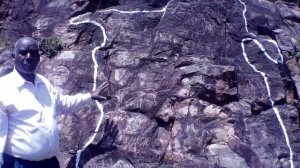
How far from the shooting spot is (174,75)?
6.55 m

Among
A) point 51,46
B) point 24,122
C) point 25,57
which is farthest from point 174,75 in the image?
point 24,122

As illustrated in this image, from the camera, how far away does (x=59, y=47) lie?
7242 mm

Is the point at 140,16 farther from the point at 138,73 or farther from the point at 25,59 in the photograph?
the point at 25,59

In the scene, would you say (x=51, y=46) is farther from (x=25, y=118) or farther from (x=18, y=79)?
(x=25, y=118)

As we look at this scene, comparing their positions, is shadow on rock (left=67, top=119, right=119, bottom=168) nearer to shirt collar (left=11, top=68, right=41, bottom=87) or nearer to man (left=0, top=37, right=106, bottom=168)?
man (left=0, top=37, right=106, bottom=168)

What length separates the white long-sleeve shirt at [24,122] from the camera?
3869 mm

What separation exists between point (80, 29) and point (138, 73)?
65.0 inches

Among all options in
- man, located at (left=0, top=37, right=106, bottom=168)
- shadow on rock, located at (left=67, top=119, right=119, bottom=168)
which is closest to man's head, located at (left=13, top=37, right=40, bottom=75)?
man, located at (left=0, top=37, right=106, bottom=168)

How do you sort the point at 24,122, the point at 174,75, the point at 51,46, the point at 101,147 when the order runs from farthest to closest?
the point at 51,46
the point at 174,75
the point at 101,147
the point at 24,122

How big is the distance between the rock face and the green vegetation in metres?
0.11

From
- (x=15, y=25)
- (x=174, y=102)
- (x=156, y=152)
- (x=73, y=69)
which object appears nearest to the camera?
(x=156, y=152)

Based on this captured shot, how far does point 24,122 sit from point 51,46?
3.48 m

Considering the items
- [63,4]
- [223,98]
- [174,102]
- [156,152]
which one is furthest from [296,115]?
[63,4]

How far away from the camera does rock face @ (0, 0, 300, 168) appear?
586 cm
